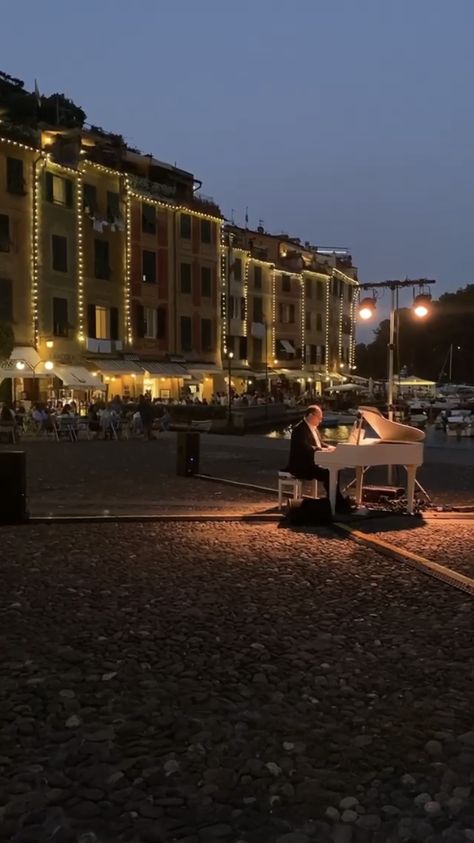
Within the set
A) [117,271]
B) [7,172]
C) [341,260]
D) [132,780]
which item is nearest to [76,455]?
[132,780]

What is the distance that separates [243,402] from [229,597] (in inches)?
1464

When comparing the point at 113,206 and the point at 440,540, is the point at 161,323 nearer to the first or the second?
the point at 113,206

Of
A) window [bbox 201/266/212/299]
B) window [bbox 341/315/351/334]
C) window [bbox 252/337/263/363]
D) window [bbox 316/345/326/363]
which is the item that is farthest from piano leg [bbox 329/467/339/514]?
window [bbox 341/315/351/334]

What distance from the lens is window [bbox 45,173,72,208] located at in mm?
37031

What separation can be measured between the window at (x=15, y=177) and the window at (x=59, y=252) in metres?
2.78

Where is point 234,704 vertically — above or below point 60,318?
below

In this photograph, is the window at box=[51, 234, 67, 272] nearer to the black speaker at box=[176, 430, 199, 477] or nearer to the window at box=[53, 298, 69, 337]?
the window at box=[53, 298, 69, 337]

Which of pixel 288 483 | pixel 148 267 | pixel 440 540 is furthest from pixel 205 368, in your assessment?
pixel 440 540

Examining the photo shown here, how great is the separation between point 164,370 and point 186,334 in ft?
14.0

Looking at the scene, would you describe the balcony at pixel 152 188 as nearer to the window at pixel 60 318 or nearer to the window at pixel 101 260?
the window at pixel 101 260

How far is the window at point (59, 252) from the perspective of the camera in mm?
37562

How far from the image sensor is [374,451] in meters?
10.1

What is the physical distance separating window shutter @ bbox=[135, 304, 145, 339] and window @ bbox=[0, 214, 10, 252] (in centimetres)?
961

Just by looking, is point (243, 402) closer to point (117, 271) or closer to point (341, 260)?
point (117, 271)
